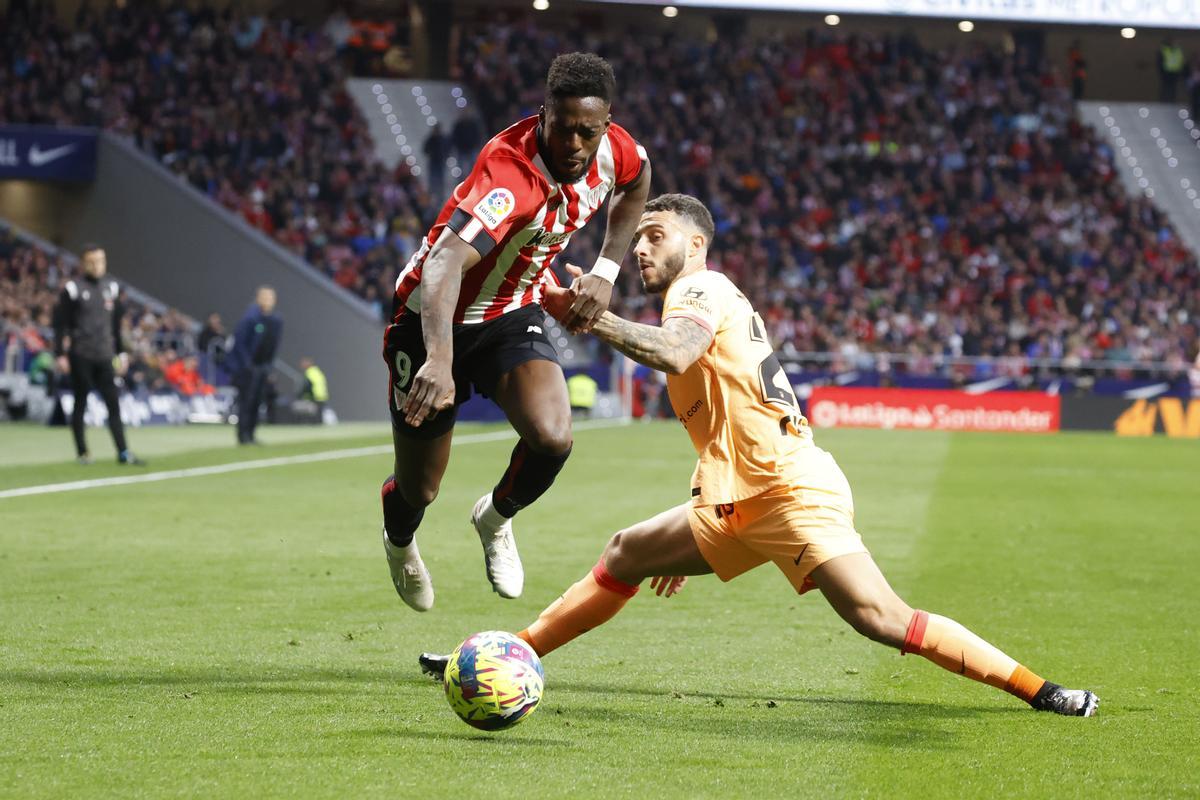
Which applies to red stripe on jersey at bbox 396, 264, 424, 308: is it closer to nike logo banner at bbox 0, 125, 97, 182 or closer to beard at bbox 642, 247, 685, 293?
beard at bbox 642, 247, 685, 293

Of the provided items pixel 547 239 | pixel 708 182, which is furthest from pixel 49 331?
pixel 547 239

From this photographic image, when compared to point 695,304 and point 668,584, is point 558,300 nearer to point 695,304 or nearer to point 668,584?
point 695,304

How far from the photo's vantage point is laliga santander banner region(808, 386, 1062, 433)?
3247cm

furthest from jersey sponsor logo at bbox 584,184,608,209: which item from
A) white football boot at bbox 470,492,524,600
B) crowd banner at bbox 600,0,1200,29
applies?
crowd banner at bbox 600,0,1200,29

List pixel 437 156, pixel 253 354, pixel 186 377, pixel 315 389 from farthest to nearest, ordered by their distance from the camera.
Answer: pixel 437 156 < pixel 315 389 < pixel 186 377 < pixel 253 354

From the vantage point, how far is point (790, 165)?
131 feet

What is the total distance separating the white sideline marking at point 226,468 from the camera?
46.7ft

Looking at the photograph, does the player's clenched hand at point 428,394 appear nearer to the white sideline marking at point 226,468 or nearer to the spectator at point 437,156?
the white sideline marking at point 226,468

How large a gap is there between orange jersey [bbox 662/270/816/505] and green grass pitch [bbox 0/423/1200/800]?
0.82 metres

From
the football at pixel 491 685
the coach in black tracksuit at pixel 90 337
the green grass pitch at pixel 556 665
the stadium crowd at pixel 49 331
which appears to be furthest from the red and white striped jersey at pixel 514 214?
the stadium crowd at pixel 49 331

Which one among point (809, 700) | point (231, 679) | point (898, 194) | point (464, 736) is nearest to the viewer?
point (464, 736)

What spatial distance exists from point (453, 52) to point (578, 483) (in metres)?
29.0

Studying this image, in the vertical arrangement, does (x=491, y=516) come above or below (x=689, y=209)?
below

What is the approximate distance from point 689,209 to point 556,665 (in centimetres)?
205
